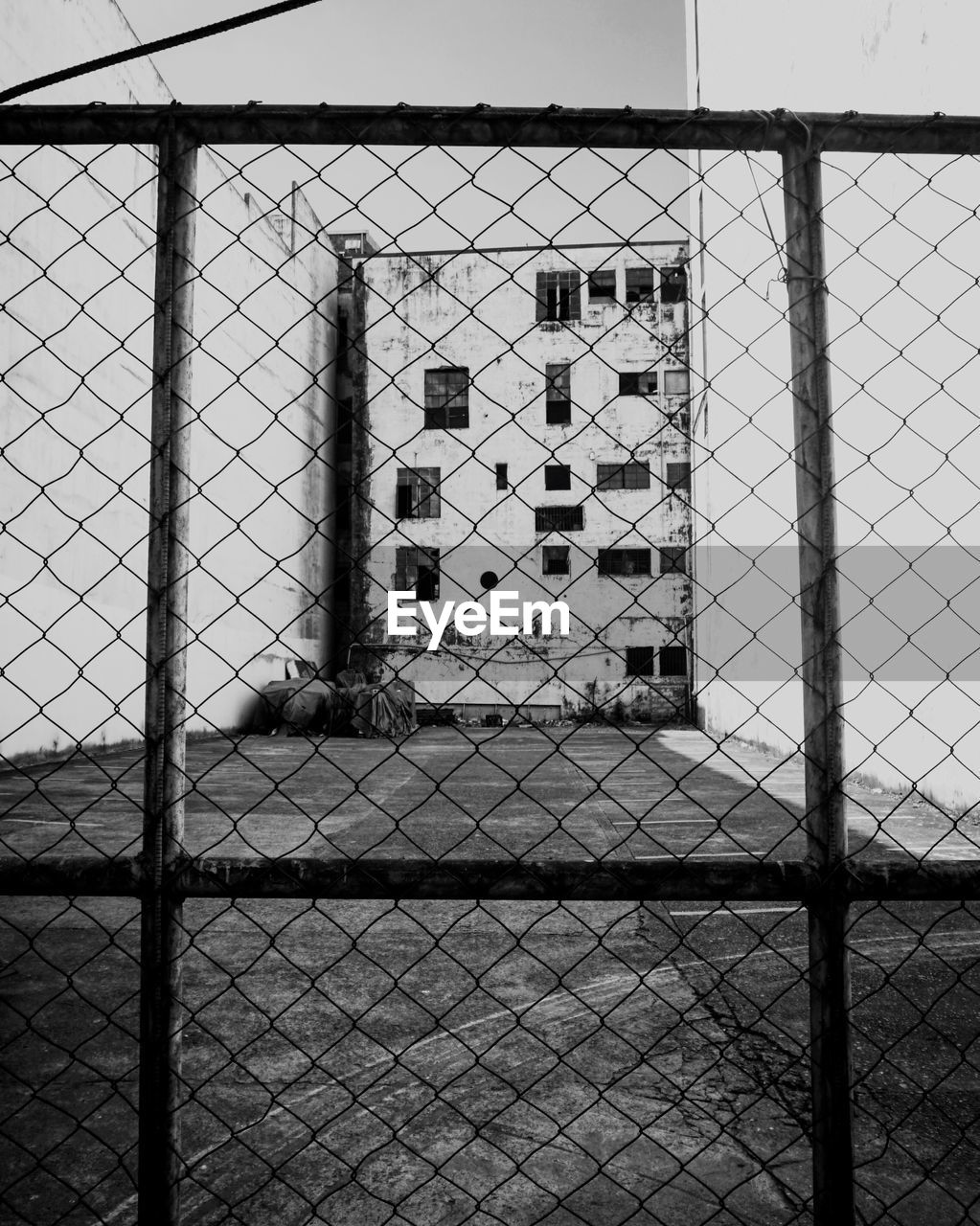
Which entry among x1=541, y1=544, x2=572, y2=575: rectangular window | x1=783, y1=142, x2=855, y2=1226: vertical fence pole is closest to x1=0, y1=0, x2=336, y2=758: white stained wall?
x1=783, y1=142, x2=855, y2=1226: vertical fence pole

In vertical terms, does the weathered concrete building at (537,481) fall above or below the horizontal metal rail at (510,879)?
above

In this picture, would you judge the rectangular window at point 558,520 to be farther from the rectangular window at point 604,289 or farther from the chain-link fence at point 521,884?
the chain-link fence at point 521,884

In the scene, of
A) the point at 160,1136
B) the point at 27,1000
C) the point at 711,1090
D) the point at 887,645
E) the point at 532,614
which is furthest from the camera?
the point at 532,614

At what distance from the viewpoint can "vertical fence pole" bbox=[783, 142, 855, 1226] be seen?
4.28ft

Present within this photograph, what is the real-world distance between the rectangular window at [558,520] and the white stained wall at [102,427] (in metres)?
6.94

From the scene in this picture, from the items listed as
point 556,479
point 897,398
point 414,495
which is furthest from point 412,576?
point 897,398

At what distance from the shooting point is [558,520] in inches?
889

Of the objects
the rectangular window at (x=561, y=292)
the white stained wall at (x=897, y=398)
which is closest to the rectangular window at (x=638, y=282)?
the rectangular window at (x=561, y=292)

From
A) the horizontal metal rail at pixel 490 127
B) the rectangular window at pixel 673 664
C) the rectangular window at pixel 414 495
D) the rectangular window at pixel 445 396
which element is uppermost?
the rectangular window at pixel 445 396

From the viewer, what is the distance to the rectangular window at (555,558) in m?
22.4

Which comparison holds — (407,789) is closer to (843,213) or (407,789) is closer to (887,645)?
(887,645)

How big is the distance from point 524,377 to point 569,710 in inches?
350

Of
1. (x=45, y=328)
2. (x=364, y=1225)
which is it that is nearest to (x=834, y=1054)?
(x=364, y=1225)

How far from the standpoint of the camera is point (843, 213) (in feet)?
28.2
